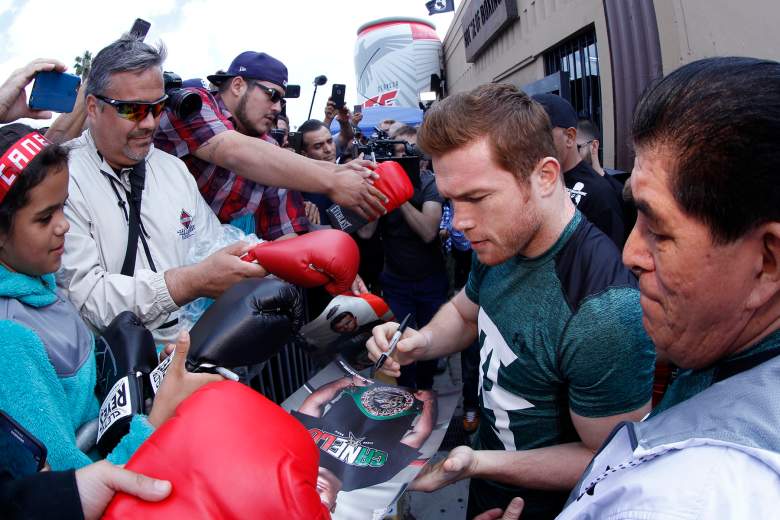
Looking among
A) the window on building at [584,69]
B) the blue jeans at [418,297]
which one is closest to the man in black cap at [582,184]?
the blue jeans at [418,297]

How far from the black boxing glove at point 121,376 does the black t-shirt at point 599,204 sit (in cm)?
230

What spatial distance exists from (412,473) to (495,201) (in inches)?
29.9

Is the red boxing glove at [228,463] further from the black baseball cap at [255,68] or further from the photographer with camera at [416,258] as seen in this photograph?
the photographer with camera at [416,258]

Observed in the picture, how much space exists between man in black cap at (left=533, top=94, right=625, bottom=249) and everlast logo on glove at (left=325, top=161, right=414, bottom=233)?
3.00 feet

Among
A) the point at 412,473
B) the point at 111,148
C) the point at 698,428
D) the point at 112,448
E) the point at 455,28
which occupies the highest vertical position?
the point at 455,28

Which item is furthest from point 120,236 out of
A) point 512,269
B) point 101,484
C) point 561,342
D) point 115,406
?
point 561,342

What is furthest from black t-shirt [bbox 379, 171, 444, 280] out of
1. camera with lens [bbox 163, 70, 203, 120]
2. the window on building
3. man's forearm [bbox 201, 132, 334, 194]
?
the window on building

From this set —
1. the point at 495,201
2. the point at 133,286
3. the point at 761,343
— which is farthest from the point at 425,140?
the point at 133,286

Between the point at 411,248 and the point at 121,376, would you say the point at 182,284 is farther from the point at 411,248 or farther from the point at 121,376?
the point at 411,248

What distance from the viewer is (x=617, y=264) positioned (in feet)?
4.27

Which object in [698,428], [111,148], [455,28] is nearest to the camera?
[698,428]

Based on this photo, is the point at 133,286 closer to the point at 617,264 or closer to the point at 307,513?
the point at 307,513

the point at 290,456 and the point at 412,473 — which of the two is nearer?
the point at 290,456

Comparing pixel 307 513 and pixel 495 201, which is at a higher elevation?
pixel 495 201
